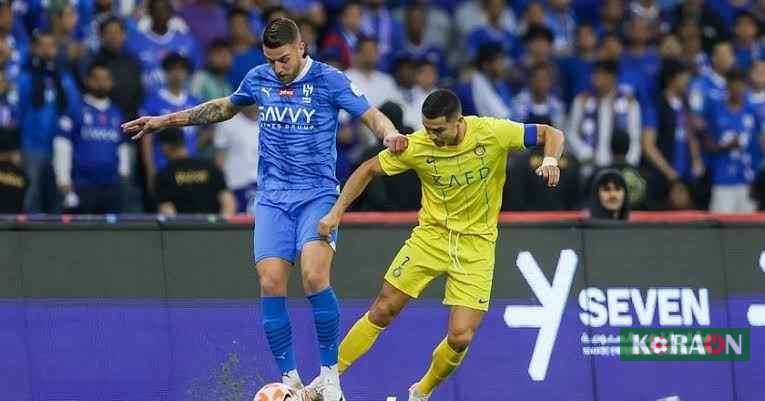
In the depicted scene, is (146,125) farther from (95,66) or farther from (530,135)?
(95,66)

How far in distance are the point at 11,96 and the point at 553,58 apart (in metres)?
6.71

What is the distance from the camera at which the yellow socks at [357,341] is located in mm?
13086

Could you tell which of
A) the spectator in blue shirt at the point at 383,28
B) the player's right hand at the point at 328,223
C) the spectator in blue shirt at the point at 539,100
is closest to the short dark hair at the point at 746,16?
the spectator in blue shirt at the point at 539,100

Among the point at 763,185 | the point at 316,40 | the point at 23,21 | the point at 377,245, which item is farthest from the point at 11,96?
the point at 763,185

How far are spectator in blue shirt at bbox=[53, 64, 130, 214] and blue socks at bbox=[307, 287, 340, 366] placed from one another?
571 centimetres

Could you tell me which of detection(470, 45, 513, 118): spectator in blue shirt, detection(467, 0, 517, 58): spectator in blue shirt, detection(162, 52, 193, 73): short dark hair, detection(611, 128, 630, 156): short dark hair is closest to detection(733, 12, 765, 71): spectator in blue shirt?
detection(467, 0, 517, 58): spectator in blue shirt

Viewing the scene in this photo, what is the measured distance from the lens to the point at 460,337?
12.8 meters

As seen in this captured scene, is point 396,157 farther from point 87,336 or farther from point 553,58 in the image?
point 553,58

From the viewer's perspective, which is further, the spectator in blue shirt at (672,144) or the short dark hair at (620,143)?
the spectator in blue shirt at (672,144)

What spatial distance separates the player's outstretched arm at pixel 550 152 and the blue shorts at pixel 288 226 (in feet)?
5.23

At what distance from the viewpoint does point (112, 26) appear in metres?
18.6

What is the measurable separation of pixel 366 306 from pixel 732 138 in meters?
7.60

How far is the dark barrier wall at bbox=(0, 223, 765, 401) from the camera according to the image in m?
13.9

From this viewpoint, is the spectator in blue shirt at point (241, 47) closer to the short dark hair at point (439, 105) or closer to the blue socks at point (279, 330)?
the blue socks at point (279, 330)
